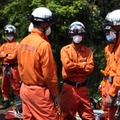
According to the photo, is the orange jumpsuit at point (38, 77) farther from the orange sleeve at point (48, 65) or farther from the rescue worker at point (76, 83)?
the rescue worker at point (76, 83)

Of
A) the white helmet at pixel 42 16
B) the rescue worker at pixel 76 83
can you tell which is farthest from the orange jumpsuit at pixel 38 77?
the rescue worker at pixel 76 83

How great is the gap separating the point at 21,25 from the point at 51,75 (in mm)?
5319

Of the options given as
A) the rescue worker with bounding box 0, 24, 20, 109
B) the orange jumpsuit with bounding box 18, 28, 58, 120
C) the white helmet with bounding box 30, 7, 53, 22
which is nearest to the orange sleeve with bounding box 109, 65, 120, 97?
the orange jumpsuit with bounding box 18, 28, 58, 120

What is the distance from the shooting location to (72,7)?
950 cm

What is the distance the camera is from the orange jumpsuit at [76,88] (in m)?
6.18

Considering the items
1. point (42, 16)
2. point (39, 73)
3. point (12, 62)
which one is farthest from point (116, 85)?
point (12, 62)

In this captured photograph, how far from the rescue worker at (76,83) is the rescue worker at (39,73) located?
0.91 metres

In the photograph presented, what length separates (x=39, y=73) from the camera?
5.20 meters

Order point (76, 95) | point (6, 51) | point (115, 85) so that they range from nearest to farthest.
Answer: point (115, 85), point (76, 95), point (6, 51)

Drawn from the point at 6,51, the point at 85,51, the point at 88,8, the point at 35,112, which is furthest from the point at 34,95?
the point at 88,8

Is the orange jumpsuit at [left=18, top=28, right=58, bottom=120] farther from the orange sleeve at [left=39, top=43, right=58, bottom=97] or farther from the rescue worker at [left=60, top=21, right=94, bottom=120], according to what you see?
the rescue worker at [left=60, top=21, right=94, bottom=120]

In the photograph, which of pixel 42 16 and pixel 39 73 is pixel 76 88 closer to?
pixel 39 73

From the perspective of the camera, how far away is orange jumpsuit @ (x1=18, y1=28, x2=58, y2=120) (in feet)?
16.7

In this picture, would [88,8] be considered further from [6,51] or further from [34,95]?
[34,95]
